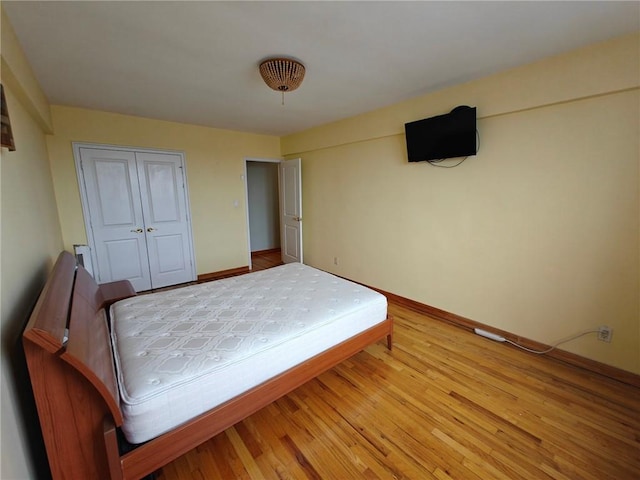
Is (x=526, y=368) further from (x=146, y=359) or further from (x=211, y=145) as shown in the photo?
(x=211, y=145)

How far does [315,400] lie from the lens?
6.05 feet

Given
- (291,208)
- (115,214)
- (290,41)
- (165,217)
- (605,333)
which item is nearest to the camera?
(290,41)

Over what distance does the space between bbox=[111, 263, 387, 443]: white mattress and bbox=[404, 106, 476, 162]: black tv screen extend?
161cm

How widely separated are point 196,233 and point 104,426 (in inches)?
133

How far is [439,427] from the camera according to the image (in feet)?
5.30

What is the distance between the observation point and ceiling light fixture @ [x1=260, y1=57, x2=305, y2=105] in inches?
77.6

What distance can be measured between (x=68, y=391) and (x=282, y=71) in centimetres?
227

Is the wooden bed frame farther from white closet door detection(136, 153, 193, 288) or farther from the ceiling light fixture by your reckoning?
white closet door detection(136, 153, 193, 288)

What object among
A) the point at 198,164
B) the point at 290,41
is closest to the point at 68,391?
the point at 290,41

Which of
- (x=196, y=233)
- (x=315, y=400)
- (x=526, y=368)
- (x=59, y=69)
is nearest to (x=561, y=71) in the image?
(x=526, y=368)

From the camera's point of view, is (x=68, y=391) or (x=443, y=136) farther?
(x=443, y=136)

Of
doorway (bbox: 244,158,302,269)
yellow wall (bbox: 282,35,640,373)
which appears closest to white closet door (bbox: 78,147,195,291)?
doorway (bbox: 244,158,302,269)

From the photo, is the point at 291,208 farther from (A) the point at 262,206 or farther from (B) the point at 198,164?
(B) the point at 198,164

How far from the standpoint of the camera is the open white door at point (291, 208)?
4527mm
